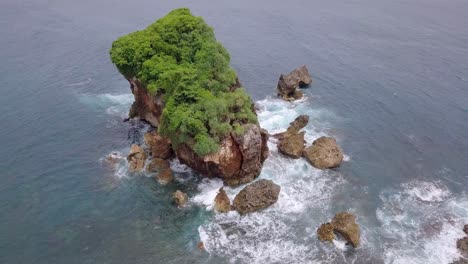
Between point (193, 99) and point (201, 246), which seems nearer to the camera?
point (201, 246)

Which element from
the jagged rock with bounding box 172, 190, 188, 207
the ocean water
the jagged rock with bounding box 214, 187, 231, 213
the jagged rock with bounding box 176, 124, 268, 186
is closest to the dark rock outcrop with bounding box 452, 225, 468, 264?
the ocean water

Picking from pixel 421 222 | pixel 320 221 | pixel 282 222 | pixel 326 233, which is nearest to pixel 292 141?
pixel 320 221

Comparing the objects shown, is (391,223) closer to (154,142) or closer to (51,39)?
(154,142)

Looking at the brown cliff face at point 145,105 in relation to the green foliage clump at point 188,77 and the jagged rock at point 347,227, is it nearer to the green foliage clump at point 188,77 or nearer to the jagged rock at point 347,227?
the green foliage clump at point 188,77

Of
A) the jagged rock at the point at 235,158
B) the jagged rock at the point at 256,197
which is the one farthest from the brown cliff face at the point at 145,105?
the jagged rock at the point at 256,197

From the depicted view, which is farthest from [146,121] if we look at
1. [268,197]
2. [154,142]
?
[268,197]

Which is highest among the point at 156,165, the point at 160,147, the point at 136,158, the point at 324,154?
the point at 160,147

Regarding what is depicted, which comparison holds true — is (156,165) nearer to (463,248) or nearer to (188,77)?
(188,77)

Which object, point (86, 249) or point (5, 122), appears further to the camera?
point (5, 122)
